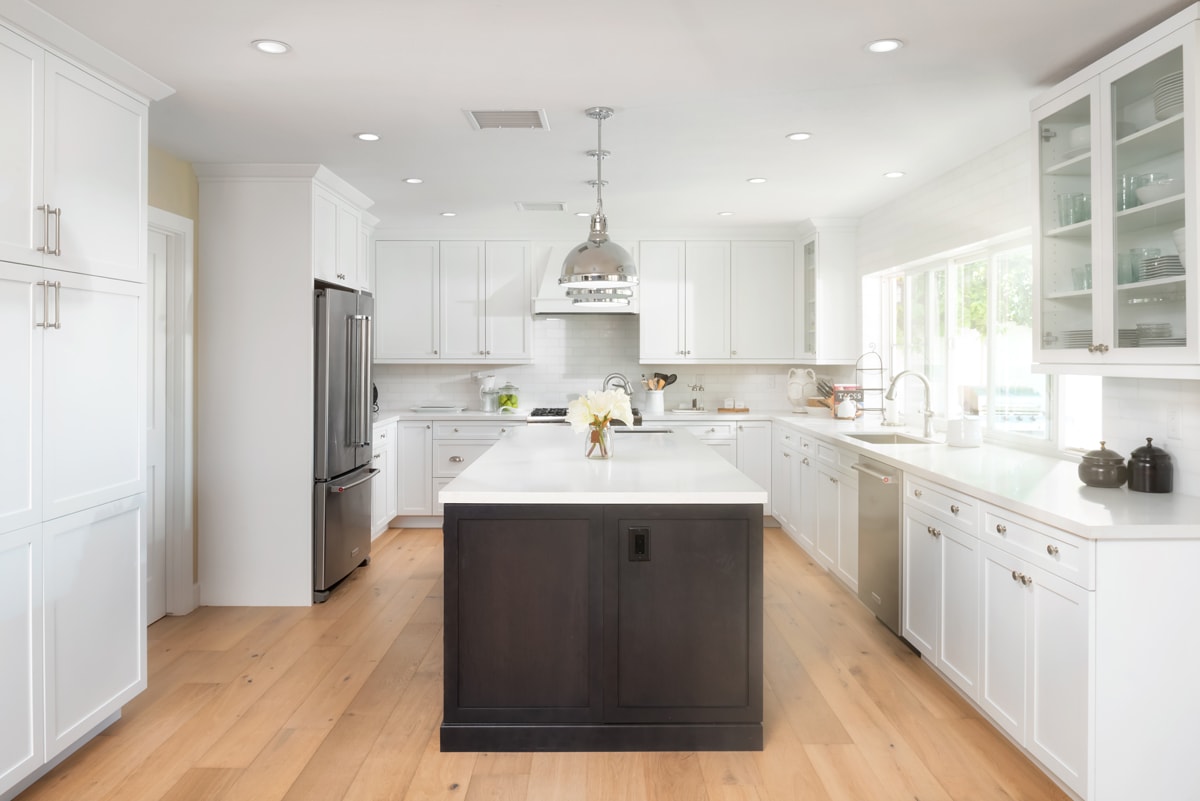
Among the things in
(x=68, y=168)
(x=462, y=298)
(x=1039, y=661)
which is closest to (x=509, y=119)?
(x=68, y=168)

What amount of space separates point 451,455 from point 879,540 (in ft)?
11.8

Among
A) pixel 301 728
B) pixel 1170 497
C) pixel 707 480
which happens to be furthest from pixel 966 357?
pixel 301 728

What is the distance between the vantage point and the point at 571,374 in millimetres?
6973

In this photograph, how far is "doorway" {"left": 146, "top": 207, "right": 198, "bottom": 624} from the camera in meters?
4.14

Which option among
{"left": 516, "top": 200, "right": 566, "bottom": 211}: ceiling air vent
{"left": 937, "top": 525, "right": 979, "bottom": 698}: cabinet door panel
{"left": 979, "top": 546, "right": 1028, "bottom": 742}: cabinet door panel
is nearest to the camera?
{"left": 979, "top": 546, "right": 1028, "bottom": 742}: cabinet door panel

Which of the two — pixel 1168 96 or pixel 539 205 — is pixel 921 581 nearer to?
pixel 1168 96

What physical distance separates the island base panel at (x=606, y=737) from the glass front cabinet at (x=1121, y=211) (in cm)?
188

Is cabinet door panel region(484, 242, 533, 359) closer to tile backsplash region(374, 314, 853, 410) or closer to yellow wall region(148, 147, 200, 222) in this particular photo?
tile backsplash region(374, 314, 853, 410)

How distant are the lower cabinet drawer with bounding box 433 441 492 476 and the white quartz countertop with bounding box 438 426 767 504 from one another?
2.17 metres

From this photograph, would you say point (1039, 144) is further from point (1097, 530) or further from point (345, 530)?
point (345, 530)

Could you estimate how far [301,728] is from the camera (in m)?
2.94

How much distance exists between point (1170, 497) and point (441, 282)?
17.5 feet

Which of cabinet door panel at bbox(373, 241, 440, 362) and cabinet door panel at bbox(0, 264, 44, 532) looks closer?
cabinet door panel at bbox(0, 264, 44, 532)

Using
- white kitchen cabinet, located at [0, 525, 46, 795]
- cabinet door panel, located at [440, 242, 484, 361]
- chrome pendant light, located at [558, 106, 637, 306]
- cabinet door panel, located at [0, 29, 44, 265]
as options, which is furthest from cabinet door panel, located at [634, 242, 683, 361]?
white kitchen cabinet, located at [0, 525, 46, 795]
